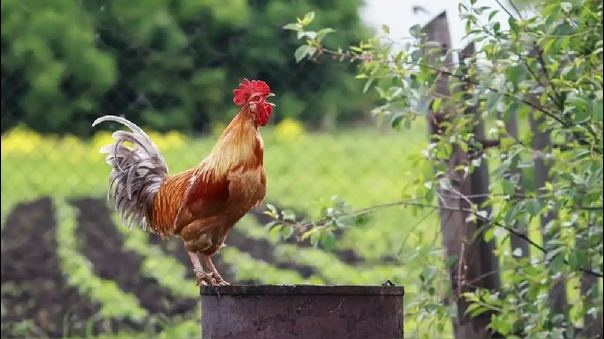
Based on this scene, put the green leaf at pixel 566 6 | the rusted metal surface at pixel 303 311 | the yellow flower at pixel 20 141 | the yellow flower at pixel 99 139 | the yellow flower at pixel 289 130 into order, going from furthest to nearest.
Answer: the yellow flower at pixel 289 130 → the yellow flower at pixel 99 139 → the yellow flower at pixel 20 141 → the green leaf at pixel 566 6 → the rusted metal surface at pixel 303 311

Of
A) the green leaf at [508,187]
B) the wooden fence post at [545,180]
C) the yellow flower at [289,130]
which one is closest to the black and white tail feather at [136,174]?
the green leaf at [508,187]

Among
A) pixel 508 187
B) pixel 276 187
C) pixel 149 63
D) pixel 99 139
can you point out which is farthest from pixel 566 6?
pixel 276 187

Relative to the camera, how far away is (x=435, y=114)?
4281 mm

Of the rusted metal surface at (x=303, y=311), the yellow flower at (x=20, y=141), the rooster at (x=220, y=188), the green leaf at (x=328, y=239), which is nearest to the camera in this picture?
the rusted metal surface at (x=303, y=311)

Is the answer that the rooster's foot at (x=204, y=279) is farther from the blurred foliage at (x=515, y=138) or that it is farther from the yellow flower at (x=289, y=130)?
the yellow flower at (x=289, y=130)

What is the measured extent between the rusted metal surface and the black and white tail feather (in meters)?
0.82

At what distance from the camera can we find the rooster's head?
295cm

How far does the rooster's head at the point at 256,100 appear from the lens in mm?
2951

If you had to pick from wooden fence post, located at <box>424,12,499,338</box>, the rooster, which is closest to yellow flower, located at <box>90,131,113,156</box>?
wooden fence post, located at <box>424,12,499,338</box>

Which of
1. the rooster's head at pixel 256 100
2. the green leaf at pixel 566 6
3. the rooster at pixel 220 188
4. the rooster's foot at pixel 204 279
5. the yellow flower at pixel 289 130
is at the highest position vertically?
the yellow flower at pixel 289 130

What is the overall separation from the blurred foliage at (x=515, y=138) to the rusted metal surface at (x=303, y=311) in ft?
2.75

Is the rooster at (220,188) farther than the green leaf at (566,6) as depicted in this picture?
No

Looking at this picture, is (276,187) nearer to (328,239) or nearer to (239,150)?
(328,239)

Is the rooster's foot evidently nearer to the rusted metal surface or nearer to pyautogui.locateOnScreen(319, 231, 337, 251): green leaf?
the rusted metal surface
